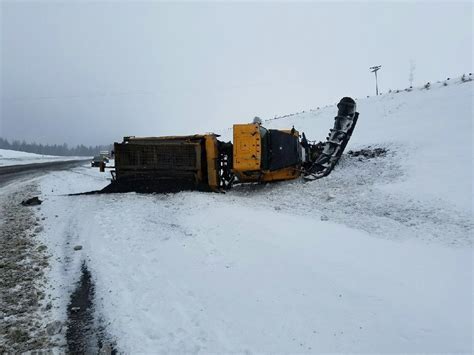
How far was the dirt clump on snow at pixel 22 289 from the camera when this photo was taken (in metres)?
3.94

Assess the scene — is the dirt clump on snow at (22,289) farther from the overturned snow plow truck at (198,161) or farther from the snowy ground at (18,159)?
the snowy ground at (18,159)

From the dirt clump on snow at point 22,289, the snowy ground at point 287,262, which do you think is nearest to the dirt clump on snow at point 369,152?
the snowy ground at point 287,262

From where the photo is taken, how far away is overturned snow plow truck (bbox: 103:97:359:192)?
1131cm

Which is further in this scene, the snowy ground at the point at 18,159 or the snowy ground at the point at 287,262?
the snowy ground at the point at 18,159

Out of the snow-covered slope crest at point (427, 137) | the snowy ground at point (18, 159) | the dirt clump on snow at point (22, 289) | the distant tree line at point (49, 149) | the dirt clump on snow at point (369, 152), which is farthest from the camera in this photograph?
the distant tree line at point (49, 149)

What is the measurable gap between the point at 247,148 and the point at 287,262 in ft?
19.7

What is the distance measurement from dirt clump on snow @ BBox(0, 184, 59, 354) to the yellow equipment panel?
563cm

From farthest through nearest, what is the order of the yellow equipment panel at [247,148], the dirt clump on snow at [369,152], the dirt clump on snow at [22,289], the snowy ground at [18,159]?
the snowy ground at [18,159] < the dirt clump on snow at [369,152] < the yellow equipment panel at [247,148] < the dirt clump on snow at [22,289]

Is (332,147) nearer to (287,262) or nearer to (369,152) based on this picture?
(369,152)

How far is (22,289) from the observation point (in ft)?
16.5

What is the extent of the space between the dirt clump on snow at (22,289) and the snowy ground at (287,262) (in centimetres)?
21

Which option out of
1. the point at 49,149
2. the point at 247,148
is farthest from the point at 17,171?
the point at 49,149

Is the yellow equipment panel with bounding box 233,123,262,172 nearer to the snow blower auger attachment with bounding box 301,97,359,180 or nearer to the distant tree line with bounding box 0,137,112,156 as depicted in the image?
the snow blower auger attachment with bounding box 301,97,359,180

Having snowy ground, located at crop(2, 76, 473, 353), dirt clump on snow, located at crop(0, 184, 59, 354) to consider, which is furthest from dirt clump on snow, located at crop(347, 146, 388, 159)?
dirt clump on snow, located at crop(0, 184, 59, 354)
